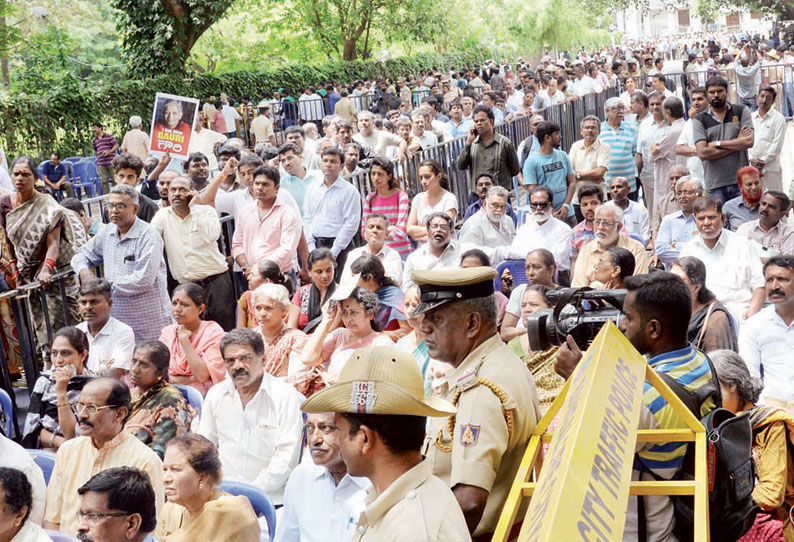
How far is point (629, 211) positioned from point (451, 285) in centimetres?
597

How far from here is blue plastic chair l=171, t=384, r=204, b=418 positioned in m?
5.91

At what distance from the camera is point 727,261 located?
7.11 m

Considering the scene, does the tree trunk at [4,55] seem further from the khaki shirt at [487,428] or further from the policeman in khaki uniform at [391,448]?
the policeman in khaki uniform at [391,448]

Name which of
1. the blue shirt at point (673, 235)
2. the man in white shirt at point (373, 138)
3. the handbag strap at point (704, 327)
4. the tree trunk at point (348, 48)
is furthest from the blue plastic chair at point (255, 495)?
the tree trunk at point (348, 48)

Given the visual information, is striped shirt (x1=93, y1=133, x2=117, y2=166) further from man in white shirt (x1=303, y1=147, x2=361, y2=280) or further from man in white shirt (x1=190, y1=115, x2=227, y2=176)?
man in white shirt (x1=303, y1=147, x2=361, y2=280)

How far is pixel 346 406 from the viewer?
2.55 meters

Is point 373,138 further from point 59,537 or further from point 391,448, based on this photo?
point 391,448

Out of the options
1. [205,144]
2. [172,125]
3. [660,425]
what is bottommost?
[660,425]

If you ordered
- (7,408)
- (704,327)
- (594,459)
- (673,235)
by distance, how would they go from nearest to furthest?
(594,459), (704,327), (7,408), (673,235)

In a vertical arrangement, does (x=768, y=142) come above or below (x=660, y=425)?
above

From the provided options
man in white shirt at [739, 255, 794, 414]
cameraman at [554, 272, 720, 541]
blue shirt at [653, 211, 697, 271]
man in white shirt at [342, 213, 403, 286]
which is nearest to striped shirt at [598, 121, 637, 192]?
blue shirt at [653, 211, 697, 271]

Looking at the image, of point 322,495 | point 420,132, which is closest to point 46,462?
point 322,495

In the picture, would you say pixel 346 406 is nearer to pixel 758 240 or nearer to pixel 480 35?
pixel 758 240

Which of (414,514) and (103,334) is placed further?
(103,334)
